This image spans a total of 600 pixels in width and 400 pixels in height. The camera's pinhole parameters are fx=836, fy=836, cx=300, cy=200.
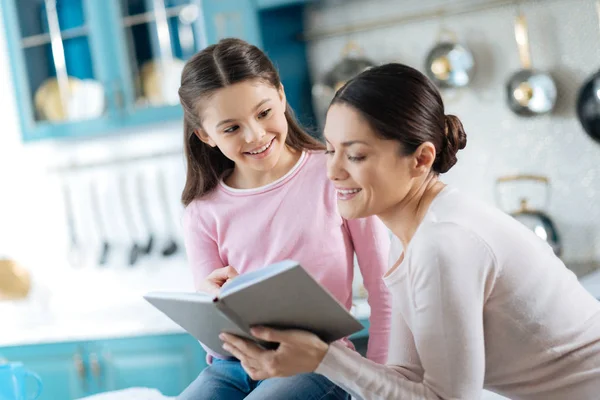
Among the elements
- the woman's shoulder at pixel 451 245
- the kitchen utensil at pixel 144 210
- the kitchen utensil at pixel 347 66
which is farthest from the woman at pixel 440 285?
the kitchen utensil at pixel 144 210

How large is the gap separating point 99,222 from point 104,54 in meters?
0.84

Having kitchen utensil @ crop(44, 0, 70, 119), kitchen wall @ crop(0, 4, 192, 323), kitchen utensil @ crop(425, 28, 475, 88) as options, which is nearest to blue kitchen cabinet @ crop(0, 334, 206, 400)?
kitchen wall @ crop(0, 4, 192, 323)

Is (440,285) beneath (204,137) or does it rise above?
beneath

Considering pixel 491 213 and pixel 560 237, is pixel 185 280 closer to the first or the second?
pixel 560 237

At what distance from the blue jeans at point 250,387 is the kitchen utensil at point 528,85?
56.2 inches

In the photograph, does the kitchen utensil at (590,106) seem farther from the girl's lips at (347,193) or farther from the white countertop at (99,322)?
the girl's lips at (347,193)

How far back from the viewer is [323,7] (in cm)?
320

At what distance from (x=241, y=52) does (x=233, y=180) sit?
1.06 feet

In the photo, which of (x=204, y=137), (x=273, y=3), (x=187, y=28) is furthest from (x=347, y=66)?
(x=204, y=137)

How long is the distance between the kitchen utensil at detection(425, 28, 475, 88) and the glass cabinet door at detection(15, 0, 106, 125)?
4.51ft

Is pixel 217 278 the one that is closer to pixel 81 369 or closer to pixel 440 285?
pixel 440 285

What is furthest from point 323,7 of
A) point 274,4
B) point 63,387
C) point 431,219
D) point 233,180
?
point 431,219

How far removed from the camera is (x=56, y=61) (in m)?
3.45

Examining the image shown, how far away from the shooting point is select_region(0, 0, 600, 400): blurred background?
2.86m
